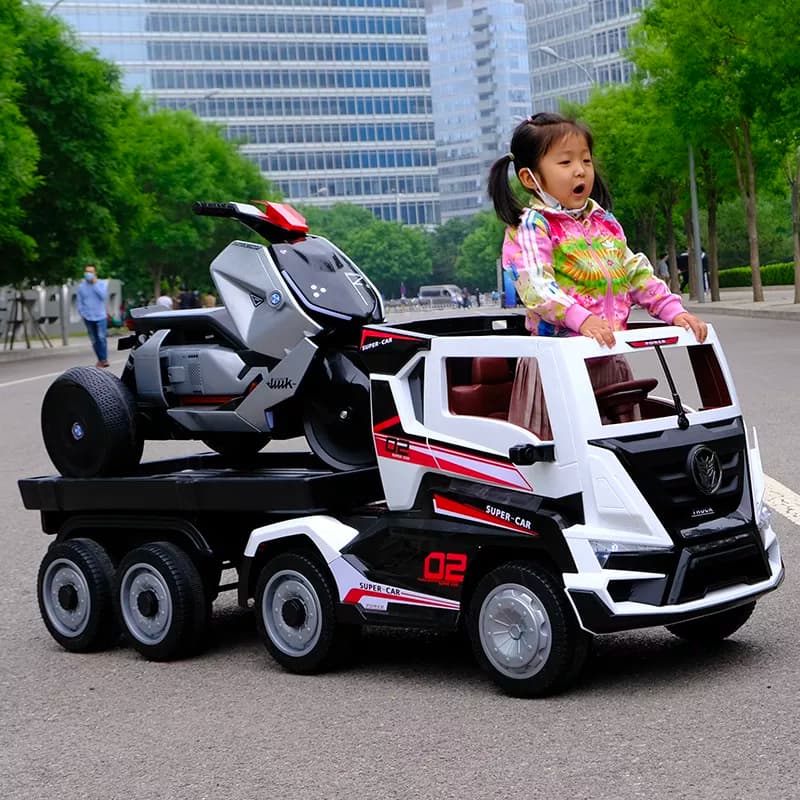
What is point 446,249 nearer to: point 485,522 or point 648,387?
point 648,387

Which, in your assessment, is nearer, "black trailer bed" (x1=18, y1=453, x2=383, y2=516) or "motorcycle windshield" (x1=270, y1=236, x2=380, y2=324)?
"black trailer bed" (x1=18, y1=453, x2=383, y2=516)

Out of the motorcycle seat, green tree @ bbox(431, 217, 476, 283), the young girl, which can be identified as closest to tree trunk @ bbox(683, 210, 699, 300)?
the motorcycle seat

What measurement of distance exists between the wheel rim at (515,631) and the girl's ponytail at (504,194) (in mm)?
1296

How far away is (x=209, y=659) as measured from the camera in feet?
20.6

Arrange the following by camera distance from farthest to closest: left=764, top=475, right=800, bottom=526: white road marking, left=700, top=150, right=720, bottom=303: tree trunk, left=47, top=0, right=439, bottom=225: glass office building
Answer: left=47, top=0, right=439, bottom=225: glass office building, left=700, top=150, right=720, bottom=303: tree trunk, left=764, top=475, right=800, bottom=526: white road marking

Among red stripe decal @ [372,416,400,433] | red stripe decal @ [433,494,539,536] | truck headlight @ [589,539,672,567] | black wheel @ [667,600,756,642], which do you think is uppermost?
red stripe decal @ [372,416,400,433]

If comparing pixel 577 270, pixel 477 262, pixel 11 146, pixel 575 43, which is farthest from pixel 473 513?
pixel 575 43

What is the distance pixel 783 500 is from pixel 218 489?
4.33 m

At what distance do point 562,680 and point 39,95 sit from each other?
4206cm

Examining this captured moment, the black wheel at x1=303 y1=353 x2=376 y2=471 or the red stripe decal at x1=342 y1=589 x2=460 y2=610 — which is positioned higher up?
the black wheel at x1=303 y1=353 x2=376 y2=471

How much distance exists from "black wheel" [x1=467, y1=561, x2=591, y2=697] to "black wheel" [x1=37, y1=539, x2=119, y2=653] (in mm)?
1788

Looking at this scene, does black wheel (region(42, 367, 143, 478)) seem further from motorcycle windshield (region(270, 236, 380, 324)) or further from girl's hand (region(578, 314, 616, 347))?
girl's hand (region(578, 314, 616, 347))

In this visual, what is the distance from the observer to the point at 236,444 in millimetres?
7102

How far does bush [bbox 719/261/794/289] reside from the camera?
69625 mm
